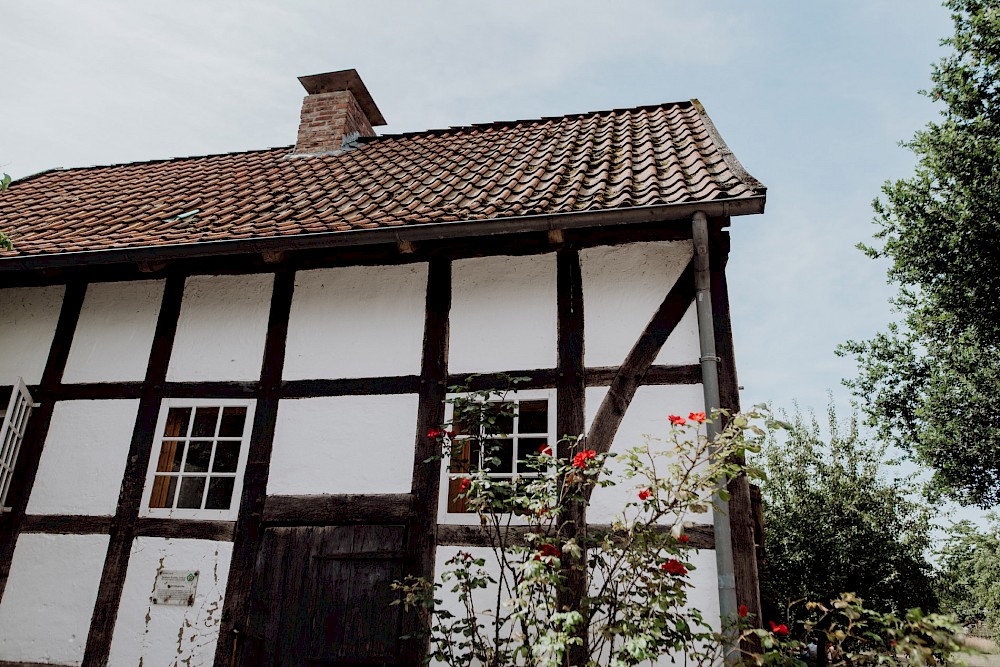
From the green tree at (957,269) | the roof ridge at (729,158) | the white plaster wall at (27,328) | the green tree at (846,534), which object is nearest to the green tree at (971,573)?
the green tree at (846,534)

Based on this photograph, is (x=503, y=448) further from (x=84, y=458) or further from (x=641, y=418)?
(x=84, y=458)

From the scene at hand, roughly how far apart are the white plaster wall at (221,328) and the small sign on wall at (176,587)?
1.54 m

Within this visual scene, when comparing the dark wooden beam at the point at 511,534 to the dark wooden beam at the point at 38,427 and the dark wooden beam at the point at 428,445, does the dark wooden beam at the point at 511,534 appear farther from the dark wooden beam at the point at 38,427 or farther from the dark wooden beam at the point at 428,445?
the dark wooden beam at the point at 38,427

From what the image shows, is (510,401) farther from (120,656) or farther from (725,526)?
(120,656)

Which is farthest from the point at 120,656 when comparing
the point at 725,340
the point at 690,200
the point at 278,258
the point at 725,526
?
the point at 690,200

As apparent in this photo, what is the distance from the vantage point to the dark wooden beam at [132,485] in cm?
498

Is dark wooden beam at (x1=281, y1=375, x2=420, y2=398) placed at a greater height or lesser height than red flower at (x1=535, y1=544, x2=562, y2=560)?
greater

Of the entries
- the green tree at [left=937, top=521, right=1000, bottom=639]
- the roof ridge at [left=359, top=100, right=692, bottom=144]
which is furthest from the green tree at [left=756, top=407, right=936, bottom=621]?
the roof ridge at [left=359, top=100, right=692, bottom=144]

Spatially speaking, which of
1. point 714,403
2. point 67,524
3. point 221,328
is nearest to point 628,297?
point 714,403

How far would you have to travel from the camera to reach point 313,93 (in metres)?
8.91

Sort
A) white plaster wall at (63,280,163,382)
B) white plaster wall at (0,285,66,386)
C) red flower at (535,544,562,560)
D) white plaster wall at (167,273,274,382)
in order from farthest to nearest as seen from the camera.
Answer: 1. white plaster wall at (0,285,66,386)
2. white plaster wall at (63,280,163,382)
3. white plaster wall at (167,273,274,382)
4. red flower at (535,544,562,560)

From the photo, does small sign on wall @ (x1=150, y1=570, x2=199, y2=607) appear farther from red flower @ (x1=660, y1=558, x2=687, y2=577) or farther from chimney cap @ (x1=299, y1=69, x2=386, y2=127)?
chimney cap @ (x1=299, y1=69, x2=386, y2=127)

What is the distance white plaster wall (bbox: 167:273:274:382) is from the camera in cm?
568

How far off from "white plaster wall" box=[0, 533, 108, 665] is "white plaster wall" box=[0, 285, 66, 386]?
1526 mm
